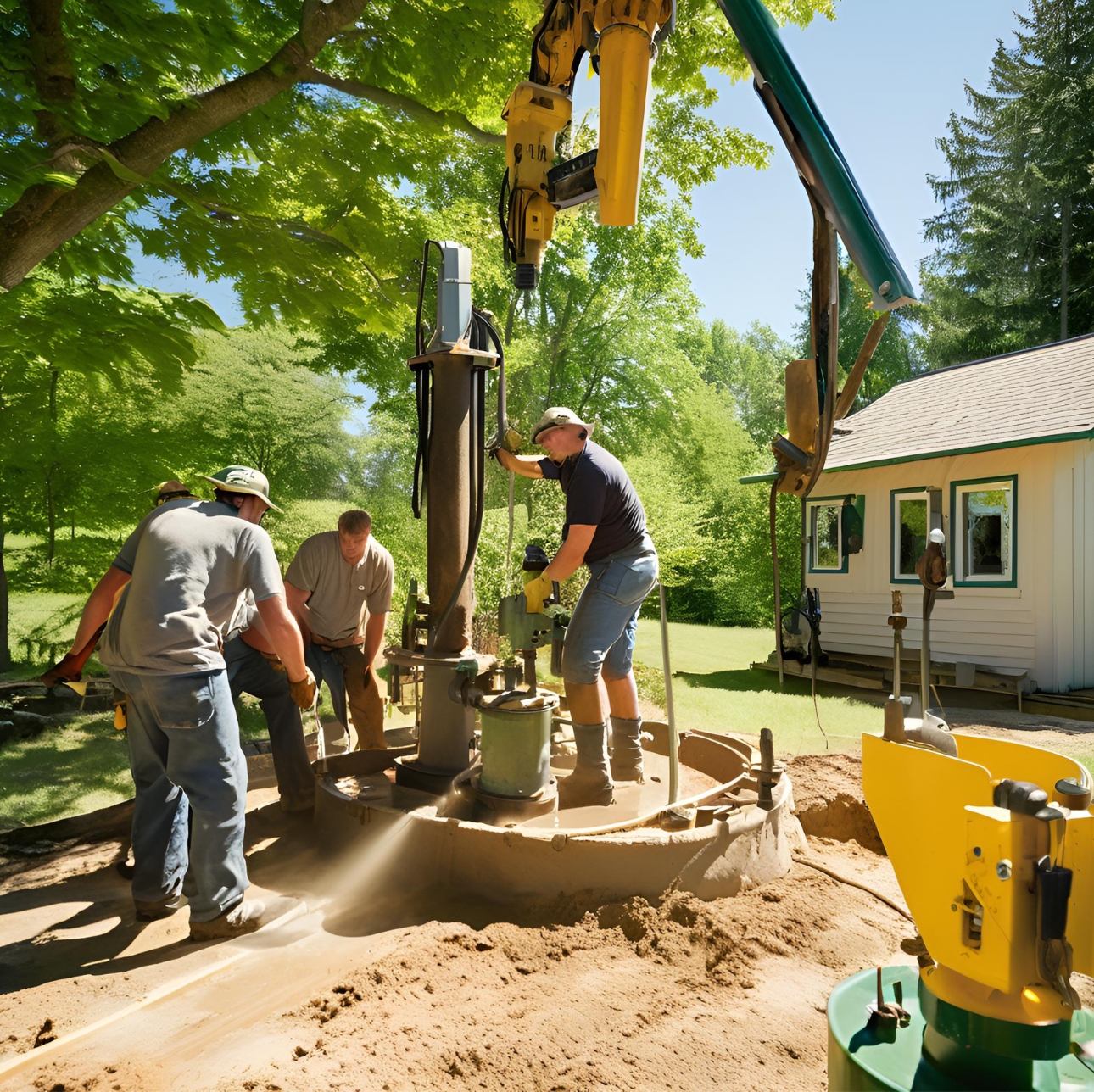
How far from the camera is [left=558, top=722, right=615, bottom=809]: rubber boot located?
446 cm

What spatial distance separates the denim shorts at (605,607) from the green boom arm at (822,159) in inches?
88.4

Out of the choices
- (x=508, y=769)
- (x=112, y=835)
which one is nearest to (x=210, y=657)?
(x=508, y=769)

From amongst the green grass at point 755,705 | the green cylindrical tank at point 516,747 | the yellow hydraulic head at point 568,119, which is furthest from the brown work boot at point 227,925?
the green grass at point 755,705

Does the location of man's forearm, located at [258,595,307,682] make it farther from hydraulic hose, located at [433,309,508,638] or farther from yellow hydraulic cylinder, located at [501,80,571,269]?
yellow hydraulic cylinder, located at [501,80,571,269]

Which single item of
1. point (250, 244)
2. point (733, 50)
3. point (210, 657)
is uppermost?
point (733, 50)

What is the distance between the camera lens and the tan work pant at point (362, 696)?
580 centimetres

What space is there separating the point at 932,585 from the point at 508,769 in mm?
2665

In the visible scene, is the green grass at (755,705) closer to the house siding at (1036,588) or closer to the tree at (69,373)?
the house siding at (1036,588)

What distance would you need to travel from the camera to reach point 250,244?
6688 mm

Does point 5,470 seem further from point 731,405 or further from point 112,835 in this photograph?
point 731,405

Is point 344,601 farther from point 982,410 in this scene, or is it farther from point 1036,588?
point 982,410

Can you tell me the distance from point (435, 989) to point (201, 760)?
1.35 metres

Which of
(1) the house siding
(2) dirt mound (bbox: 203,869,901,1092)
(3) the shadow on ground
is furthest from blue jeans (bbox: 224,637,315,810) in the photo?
(1) the house siding

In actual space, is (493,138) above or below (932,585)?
above
